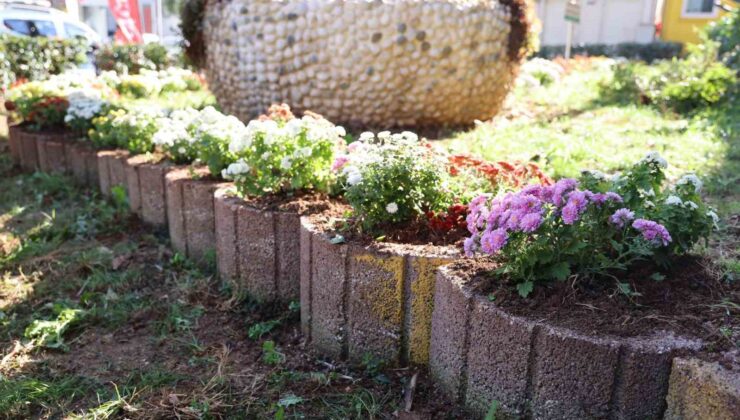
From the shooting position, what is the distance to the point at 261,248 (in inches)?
128

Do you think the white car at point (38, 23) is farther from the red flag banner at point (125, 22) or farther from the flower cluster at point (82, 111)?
the flower cluster at point (82, 111)

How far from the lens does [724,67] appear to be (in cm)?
860

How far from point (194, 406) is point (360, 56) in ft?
14.0

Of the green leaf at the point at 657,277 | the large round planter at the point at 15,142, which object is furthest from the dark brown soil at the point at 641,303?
the large round planter at the point at 15,142

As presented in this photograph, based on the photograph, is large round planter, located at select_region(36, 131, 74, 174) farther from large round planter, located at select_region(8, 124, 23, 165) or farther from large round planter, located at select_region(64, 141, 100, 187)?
large round planter, located at select_region(8, 124, 23, 165)

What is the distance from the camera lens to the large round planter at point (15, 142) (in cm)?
668

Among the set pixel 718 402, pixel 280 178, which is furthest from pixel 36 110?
pixel 718 402

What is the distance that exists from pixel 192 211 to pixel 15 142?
3.95 meters

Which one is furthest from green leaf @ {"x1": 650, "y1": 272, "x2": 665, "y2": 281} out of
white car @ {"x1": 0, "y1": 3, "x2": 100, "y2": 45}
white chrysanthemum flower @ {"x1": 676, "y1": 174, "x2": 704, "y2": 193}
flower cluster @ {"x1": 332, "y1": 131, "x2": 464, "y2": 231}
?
white car @ {"x1": 0, "y1": 3, "x2": 100, "y2": 45}

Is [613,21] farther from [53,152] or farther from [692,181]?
[692,181]

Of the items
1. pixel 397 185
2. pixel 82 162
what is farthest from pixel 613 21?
pixel 397 185

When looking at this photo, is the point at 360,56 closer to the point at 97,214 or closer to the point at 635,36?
the point at 97,214

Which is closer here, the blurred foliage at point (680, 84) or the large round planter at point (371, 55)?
the large round planter at point (371, 55)

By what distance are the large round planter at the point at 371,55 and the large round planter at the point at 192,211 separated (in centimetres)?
237
